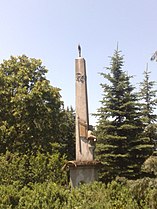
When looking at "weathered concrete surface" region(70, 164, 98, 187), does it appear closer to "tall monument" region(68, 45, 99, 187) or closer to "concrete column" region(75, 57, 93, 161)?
"tall monument" region(68, 45, 99, 187)

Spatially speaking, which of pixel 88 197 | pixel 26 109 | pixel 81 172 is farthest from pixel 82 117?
pixel 26 109

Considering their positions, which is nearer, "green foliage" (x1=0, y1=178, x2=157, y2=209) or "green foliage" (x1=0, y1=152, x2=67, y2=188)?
"green foliage" (x1=0, y1=178, x2=157, y2=209)

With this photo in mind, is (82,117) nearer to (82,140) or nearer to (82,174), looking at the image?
(82,140)

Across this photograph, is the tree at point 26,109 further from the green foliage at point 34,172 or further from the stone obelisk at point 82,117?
the stone obelisk at point 82,117

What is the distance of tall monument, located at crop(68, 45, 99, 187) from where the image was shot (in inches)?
472

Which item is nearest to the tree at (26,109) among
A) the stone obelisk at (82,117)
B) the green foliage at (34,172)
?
the green foliage at (34,172)

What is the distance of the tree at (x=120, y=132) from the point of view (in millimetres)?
14094

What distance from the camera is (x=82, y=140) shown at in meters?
12.6

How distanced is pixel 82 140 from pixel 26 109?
7002 mm

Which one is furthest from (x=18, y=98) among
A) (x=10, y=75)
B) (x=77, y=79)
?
(x=77, y=79)

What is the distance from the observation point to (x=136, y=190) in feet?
28.8

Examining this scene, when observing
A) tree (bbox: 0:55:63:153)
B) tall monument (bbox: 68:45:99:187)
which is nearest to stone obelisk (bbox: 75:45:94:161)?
tall monument (bbox: 68:45:99:187)

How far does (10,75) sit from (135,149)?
10.0 meters

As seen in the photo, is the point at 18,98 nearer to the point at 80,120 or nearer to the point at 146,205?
the point at 80,120
